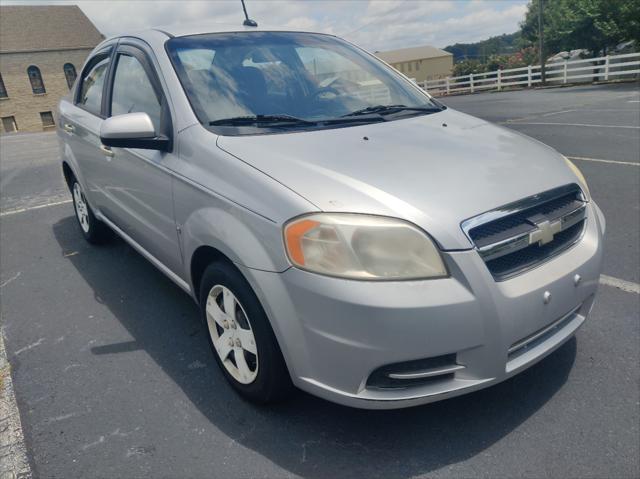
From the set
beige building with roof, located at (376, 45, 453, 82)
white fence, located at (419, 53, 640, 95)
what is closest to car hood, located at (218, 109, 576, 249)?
white fence, located at (419, 53, 640, 95)

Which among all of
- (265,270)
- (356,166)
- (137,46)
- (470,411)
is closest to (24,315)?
(137,46)

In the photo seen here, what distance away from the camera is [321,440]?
239cm

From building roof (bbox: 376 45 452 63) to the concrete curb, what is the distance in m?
97.3

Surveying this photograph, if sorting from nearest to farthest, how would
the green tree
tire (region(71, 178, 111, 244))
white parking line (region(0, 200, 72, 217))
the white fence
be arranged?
tire (region(71, 178, 111, 244)), white parking line (region(0, 200, 72, 217)), the white fence, the green tree

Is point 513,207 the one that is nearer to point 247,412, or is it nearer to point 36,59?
point 247,412

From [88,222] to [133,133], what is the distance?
2.61 m

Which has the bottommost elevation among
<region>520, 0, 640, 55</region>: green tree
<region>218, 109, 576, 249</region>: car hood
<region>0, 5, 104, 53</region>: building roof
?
<region>218, 109, 576, 249</region>: car hood

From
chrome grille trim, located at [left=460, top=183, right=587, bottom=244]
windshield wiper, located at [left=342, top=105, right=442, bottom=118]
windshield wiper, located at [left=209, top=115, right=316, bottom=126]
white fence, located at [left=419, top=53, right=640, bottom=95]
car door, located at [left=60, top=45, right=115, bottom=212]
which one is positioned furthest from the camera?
white fence, located at [left=419, top=53, right=640, bottom=95]

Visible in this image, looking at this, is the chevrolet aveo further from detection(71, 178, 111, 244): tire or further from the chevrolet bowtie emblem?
detection(71, 178, 111, 244): tire

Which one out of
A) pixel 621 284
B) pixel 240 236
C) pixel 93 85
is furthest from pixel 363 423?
pixel 93 85

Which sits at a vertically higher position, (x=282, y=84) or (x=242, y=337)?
(x=282, y=84)

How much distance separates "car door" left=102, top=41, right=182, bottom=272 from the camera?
9.78 ft

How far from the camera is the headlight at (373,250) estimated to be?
2025 mm

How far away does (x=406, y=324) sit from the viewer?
1.98 meters
